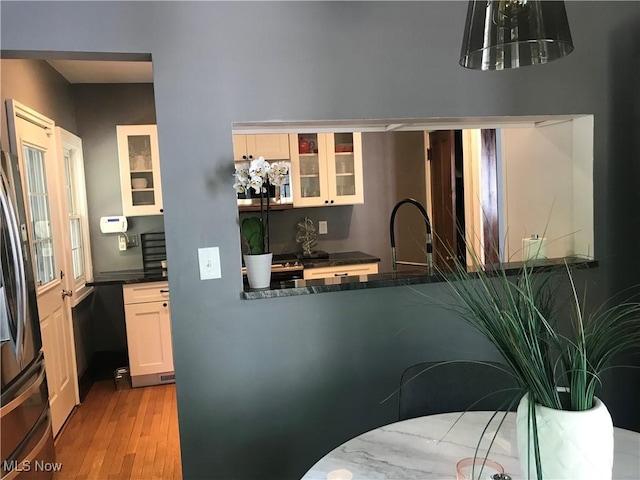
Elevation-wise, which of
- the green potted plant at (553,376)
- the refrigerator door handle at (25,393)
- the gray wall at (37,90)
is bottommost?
the refrigerator door handle at (25,393)

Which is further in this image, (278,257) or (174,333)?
(278,257)

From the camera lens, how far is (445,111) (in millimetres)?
2113

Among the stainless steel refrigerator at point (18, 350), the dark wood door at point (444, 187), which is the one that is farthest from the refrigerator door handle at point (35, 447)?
the dark wood door at point (444, 187)

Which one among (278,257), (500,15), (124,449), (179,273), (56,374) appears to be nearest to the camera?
(500,15)

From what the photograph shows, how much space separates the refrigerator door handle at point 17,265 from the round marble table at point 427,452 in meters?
1.57

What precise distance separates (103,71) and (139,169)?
2.62ft

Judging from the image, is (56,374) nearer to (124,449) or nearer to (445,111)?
(124,449)

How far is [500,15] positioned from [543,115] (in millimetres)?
1163

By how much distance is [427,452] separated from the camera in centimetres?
134

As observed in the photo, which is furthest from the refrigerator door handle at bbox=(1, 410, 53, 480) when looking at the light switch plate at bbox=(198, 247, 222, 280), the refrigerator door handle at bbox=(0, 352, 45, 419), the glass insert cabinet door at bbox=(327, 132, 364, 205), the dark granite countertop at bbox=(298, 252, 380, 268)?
the glass insert cabinet door at bbox=(327, 132, 364, 205)

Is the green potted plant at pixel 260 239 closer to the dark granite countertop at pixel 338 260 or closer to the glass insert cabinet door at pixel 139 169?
the dark granite countertop at pixel 338 260

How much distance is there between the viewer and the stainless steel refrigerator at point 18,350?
6.73 ft

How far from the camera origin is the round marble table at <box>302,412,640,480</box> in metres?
1.23

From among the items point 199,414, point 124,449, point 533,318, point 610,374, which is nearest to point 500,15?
point 533,318
